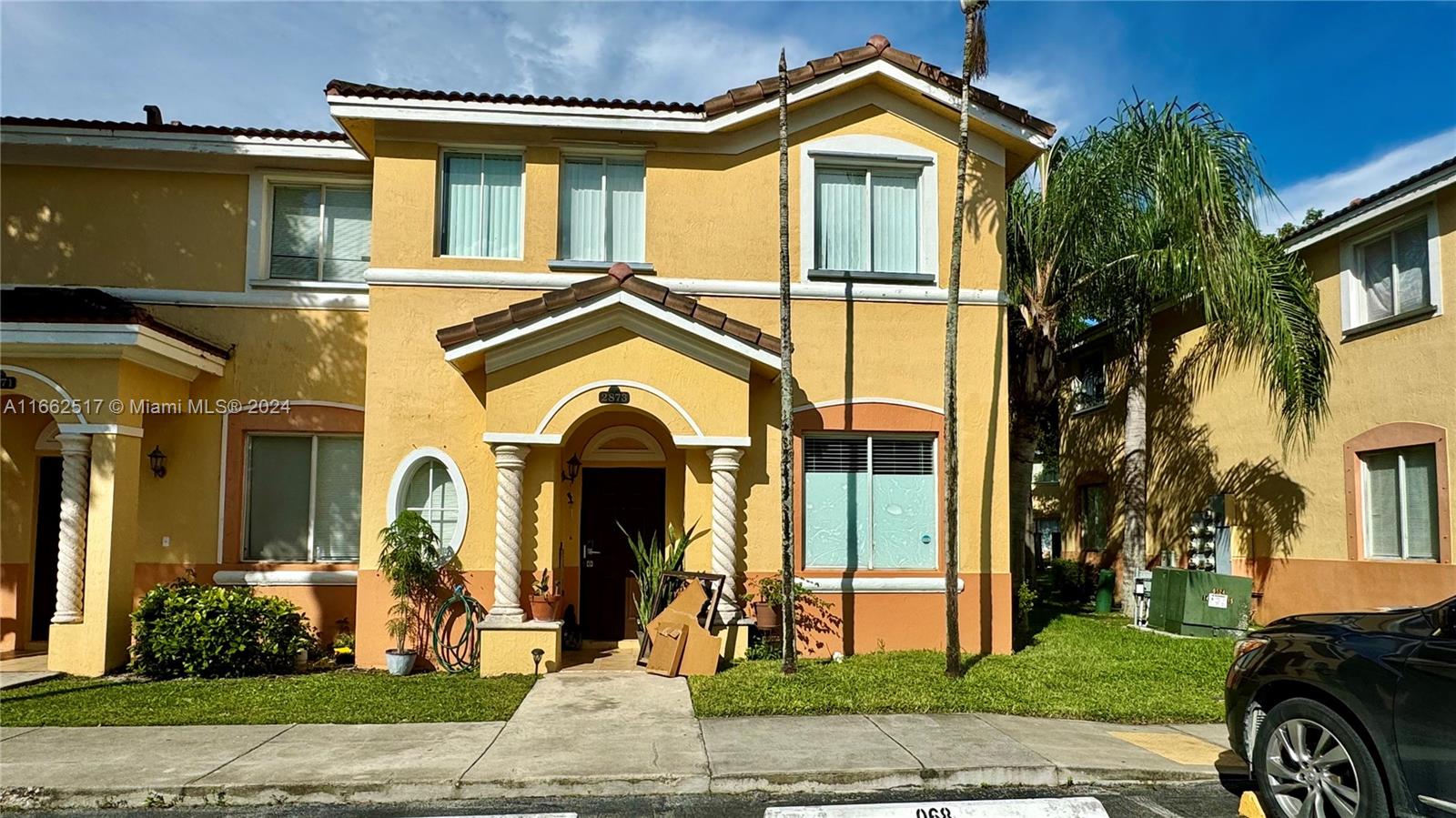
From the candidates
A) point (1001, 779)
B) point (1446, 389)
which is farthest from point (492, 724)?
point (1446, 389)

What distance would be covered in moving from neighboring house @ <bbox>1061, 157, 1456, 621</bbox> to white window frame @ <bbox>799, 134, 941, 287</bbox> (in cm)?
596

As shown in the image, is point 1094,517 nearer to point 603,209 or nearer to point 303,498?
point 603,209

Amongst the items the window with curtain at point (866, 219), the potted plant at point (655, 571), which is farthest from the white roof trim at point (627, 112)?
the potted plant at point (655, 571)

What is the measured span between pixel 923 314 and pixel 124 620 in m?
9.66

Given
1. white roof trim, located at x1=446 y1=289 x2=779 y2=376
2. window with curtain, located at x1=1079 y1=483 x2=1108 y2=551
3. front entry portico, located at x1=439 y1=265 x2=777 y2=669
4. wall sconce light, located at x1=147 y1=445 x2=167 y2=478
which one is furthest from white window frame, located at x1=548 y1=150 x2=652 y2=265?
window with curtain, located at x1=1079 y1=483 x2=1108 y2=551

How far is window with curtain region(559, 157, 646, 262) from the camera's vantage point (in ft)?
38.9

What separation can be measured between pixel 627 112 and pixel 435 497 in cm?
493

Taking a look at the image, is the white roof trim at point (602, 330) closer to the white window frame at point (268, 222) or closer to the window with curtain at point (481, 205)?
the window with curtain at point (481, 205)

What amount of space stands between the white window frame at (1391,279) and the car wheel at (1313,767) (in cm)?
894

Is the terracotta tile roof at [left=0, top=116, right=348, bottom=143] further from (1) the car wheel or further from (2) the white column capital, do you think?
(1) the car wheel

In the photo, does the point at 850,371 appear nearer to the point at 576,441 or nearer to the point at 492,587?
the point at 576,441

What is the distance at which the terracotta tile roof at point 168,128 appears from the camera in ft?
38.7

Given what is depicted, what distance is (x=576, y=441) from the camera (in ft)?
40.3

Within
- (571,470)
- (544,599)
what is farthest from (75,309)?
(544,599)
